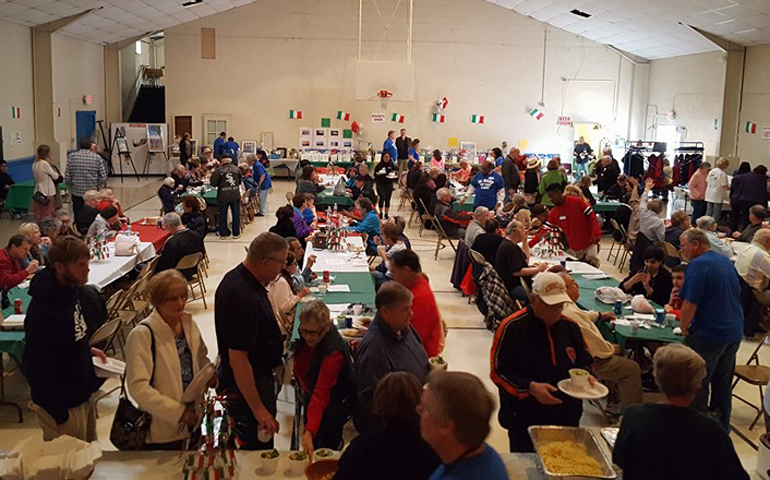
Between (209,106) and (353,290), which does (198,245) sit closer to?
(353,290)

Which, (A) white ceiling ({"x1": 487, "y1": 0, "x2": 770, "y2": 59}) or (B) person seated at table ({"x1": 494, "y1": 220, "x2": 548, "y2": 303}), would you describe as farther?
(A) white ceiling ({"x1": 487, "y1": 0, "x2": 770, "y2": 59})

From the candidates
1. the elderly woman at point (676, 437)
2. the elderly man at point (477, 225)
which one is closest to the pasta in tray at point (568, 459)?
the elderly woman at point (676, 437)

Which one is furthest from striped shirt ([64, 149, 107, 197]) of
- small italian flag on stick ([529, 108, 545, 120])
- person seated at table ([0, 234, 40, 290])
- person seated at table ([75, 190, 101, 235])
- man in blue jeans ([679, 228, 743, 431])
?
small italian flag on stick ([529, 108, 545, 120])

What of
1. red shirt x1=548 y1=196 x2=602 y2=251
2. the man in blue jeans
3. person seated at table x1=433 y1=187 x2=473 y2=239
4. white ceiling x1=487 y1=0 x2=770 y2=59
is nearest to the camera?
the man in blue jeans

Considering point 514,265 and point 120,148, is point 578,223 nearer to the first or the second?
point 514,265

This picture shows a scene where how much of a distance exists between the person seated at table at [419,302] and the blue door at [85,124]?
51.0 feet

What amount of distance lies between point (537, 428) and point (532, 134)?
19.5 metres

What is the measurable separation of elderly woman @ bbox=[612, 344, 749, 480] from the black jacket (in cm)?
244

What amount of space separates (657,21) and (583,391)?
1540 centimetres

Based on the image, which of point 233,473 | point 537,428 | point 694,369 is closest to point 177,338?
point 233,473

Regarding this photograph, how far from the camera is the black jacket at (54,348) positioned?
11.4ft

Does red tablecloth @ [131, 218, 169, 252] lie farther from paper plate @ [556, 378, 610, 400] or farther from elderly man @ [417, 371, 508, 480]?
elderly man @ [417, 371, 508, 480]

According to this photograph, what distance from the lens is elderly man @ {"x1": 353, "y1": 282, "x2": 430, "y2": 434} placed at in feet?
11.2

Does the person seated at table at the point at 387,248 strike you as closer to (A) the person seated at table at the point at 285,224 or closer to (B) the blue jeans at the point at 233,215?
(A) the person seated at table at the point at 285,224
